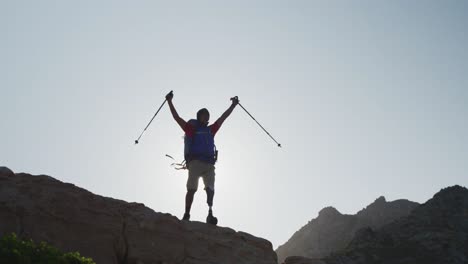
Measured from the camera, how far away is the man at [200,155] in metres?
13.1

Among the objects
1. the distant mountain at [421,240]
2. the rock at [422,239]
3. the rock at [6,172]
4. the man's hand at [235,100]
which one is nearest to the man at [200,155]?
the man's hand at [235,100]

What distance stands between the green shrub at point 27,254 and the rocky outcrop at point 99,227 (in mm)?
3100

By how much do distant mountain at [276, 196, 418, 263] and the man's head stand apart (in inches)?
3562

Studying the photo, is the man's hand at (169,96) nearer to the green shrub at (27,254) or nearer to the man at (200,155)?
the man at (200,155)

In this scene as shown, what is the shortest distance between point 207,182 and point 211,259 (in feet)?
7.02

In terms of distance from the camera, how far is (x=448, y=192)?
80188 millimetres

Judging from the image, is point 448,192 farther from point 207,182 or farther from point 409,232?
point 207,182

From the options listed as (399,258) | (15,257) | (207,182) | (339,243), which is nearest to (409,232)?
(399,258)

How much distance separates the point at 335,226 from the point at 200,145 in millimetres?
102597

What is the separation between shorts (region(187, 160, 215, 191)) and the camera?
13094mm

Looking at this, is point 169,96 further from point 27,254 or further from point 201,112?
point 27,254

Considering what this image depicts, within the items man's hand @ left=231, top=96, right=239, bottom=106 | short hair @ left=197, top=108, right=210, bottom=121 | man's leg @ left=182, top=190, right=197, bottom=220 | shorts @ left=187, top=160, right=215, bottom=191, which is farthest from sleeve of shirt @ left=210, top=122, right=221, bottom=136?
man's leg @ left=182, top=190, right=197, bottom=220

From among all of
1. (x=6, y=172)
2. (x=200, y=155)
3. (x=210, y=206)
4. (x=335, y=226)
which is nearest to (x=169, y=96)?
(x=200, y=155)

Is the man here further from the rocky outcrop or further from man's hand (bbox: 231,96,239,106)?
man's hand (bbox: 231,96,239,106)
